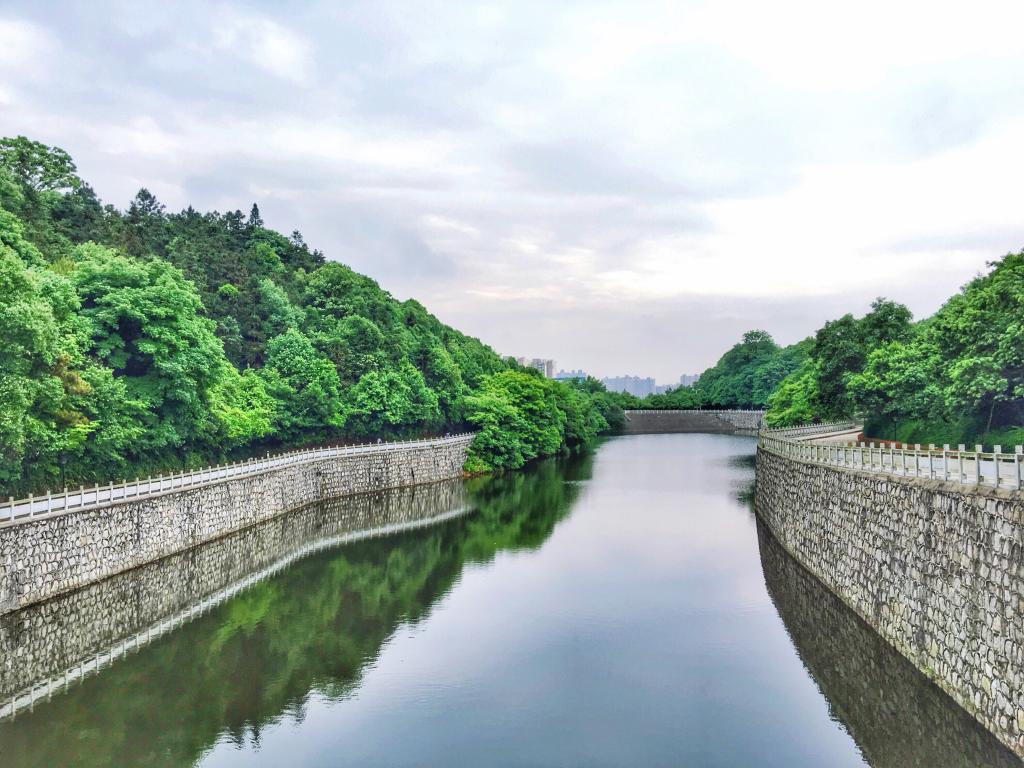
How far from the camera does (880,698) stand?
18703 millimetres

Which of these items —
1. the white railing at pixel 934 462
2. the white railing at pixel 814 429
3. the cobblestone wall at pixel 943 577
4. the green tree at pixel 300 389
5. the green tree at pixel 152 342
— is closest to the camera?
the cobblestone wall at pixel 943 577

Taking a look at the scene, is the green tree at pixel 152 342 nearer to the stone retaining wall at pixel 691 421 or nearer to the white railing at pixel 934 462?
the white railing at pixel 934 462

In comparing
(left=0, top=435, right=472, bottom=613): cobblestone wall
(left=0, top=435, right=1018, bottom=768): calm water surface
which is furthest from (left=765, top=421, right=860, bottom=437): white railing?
A: (left=0, top=435, right=472, bottom=613): cobblestone wall

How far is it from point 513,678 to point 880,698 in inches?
330

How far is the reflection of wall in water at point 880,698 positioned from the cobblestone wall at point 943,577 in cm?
32

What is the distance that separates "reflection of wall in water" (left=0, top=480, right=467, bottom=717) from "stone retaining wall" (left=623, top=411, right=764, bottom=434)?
10176cm

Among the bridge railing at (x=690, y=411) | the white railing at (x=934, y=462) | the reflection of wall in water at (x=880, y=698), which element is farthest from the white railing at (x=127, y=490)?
the bridge railing at (x=690, y=411)

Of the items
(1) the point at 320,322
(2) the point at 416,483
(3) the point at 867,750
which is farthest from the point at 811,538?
(1) the point at 320,322

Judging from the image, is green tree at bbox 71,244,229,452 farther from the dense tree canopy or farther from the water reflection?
the water reflection

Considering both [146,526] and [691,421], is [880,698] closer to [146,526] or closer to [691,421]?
[146,526]

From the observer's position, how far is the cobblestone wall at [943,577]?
47.9 ft

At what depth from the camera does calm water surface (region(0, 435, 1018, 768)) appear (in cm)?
1678

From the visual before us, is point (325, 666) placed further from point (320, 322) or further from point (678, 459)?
point (678, 459)

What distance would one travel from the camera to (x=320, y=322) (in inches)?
2844
